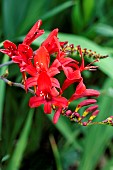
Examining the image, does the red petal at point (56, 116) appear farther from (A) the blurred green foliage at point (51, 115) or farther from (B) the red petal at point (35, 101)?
(A) the blurred green foliage at point (51, 115)

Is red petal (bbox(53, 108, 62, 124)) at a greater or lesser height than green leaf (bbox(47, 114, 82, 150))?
greater

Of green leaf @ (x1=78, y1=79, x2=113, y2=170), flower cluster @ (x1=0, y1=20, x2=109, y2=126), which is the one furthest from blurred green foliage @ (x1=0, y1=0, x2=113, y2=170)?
flower cluster @ (x1=0, y1=20, x2=109, y2=126)

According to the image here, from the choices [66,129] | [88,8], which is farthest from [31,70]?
[88,8]

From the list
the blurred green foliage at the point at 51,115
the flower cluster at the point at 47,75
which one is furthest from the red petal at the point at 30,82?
the blurred green foliage at the point at 51,115

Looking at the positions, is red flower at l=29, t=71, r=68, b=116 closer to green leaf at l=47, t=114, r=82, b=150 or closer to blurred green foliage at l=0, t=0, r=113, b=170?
blurred green foliage at l=0, t=0, r=113, b=170

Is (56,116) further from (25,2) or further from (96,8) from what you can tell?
(96,8)

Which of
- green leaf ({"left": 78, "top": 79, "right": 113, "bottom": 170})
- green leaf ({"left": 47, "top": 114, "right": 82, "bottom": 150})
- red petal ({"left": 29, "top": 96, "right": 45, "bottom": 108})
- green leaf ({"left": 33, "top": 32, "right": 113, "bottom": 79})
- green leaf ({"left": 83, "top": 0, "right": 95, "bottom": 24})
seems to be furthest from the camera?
green leaf ({"left": 83, "top": 0, "right": 95, "bottom": 24})
